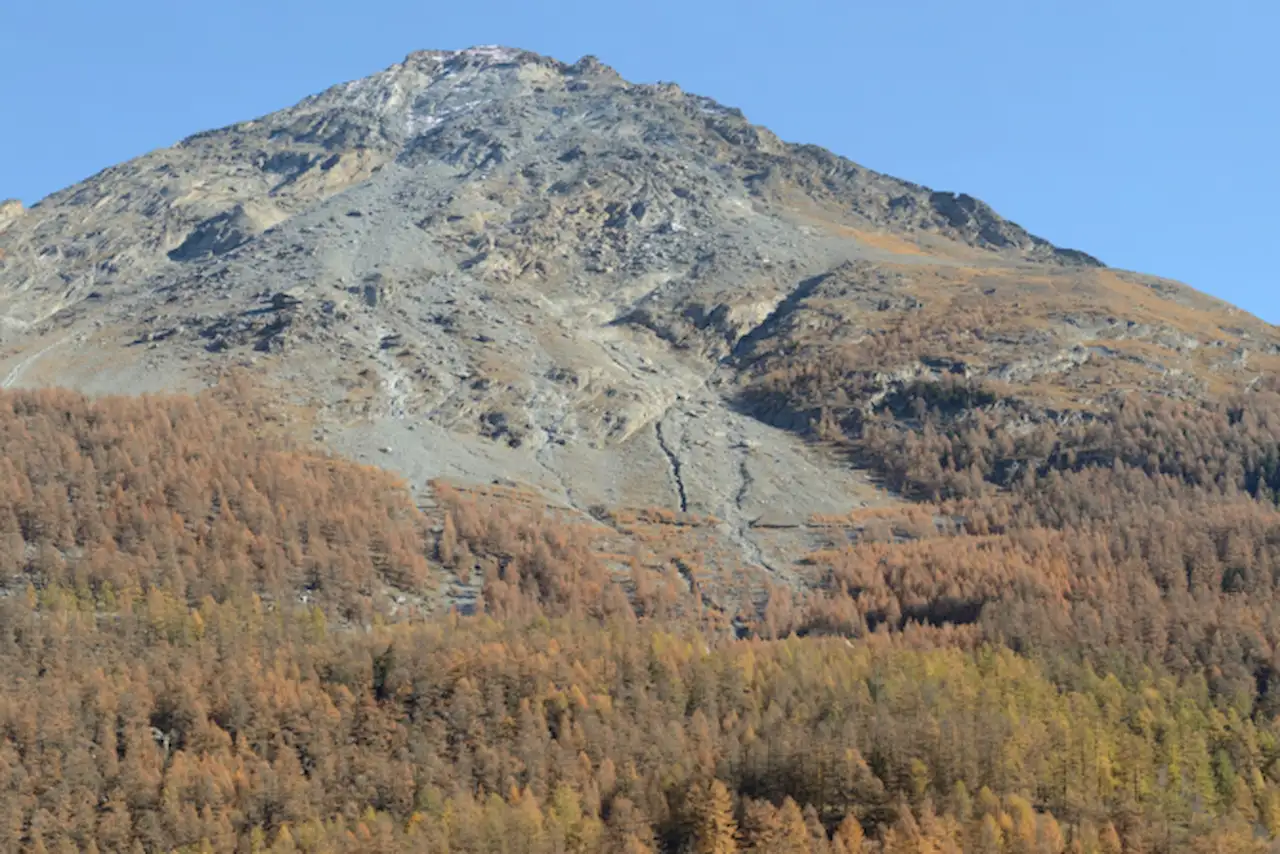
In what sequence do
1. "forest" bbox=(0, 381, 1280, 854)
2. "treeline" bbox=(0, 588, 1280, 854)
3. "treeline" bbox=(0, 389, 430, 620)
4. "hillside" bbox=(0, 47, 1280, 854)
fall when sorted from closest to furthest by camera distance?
"treeline" bbox=(0, 588, 1280, 854) → "forest" bbox=(0, 381, 1280, 854) → "hillside" bbox=(0, 47, 1280, 854) → "treeline" bbox=(0, 389, 430, 620)

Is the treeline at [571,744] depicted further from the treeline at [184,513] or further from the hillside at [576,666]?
the treeline at [184,513]

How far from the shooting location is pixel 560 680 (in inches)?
4958

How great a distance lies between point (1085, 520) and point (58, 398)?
15960 centimetres

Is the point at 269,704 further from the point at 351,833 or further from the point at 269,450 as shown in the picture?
the point at 269,450

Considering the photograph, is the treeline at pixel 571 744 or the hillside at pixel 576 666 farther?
the hillside at pixel 576 666

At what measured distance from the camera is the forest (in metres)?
105

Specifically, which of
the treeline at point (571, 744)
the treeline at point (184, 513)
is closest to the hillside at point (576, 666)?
the treeline at point (571, 744)

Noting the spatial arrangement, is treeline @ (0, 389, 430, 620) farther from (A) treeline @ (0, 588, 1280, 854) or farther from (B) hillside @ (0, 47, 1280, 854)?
(A) treeline @ (0, 588, 1280, 854)

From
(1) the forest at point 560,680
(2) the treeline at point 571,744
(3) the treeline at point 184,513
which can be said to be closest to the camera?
(2) the treeline at point 571,744

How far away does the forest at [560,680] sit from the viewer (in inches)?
4134

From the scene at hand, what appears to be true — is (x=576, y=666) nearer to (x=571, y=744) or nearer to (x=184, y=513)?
(x=571, y=744)

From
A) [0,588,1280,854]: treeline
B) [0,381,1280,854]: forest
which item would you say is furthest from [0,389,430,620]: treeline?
[0,588,1280,854]: treeline

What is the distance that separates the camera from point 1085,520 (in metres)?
181

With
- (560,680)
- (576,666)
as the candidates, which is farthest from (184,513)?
(576,666)
